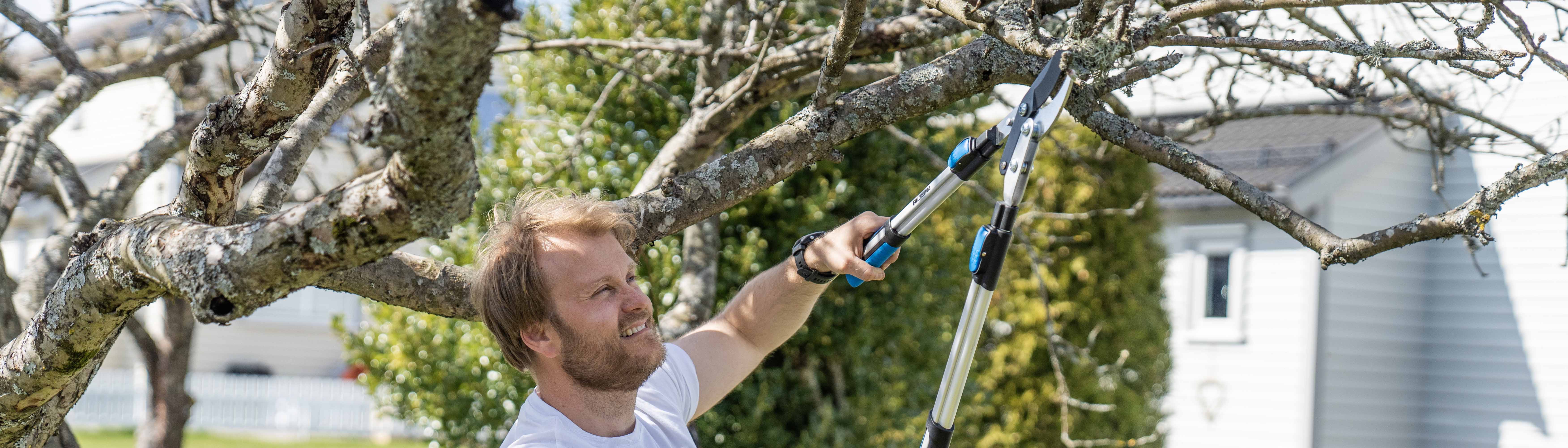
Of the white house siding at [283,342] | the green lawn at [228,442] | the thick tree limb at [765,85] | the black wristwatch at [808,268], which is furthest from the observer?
the white house siding at [283,342]

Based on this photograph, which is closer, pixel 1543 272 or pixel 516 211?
pixel 516 211

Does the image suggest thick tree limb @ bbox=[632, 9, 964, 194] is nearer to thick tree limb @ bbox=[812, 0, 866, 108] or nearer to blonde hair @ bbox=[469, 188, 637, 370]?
blonde hair @ bbox=[469, 188, 637, 370]

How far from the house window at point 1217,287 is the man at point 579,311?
29.7 feet

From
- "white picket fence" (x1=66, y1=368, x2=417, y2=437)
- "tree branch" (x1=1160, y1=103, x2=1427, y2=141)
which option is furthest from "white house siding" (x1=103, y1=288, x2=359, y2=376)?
"tree branch" (x1=1160, y1=103, x2=1427, y2=141)

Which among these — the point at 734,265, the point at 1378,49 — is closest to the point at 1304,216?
the point at 1378,49

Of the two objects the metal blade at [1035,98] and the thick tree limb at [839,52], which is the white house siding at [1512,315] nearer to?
the thick tree limb at [839,52]

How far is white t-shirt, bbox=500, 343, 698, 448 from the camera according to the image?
86.0 inches

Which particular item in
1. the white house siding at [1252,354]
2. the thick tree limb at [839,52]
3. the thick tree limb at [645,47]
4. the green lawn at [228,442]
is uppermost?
the thick tree limb at [645,47]

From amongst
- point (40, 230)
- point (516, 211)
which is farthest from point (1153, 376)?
point (40, 230)

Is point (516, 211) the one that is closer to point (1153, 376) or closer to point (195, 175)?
point (195, 175)

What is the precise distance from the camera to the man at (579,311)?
2219 millimetres

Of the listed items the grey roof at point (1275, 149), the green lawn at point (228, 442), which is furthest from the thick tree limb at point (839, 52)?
the green lawn at point (228, 442)

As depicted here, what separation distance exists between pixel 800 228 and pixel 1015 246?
3.49m

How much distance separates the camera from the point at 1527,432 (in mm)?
9172
